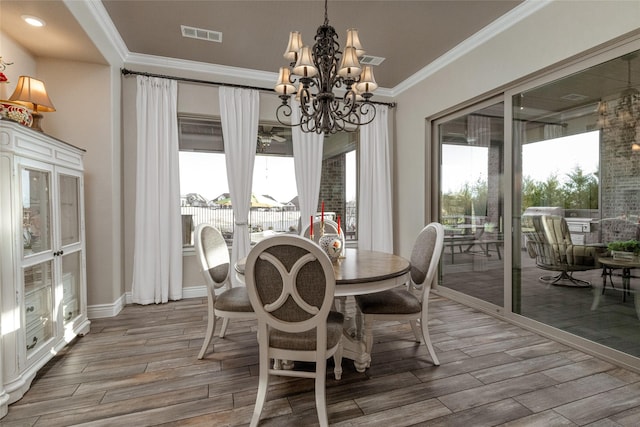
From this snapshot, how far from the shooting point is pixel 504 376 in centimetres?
214

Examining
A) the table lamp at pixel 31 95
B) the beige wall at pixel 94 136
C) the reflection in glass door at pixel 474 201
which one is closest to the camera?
the table lamp at pixel 31 95

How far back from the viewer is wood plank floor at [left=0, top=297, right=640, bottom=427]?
5.67ft

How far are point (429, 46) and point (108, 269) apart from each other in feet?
13.9

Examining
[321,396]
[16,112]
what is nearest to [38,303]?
[16,112]

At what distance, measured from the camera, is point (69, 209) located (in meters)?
2.75

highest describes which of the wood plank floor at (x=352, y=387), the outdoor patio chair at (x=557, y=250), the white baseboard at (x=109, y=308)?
the outdoor patio chair at (x=557, y=250)

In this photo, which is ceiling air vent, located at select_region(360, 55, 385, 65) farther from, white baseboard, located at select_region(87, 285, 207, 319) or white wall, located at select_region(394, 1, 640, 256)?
white baseboard, located at select_region(87, 285, 207, 319)

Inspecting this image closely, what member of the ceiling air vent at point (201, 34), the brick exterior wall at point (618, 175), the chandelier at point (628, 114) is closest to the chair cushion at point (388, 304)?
the brick exterior wall at point (618, 175)

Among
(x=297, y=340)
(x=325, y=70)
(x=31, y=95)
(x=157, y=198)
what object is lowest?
(x=297, y=340)

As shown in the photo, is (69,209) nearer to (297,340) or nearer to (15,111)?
(15,111)

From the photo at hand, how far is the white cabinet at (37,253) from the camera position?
73.4 inches

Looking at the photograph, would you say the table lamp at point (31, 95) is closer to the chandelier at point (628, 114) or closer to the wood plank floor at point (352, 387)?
the wood plank floor at point (352, 387)

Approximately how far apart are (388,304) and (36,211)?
2573 millimetres

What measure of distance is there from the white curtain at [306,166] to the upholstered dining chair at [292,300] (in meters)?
2.70
